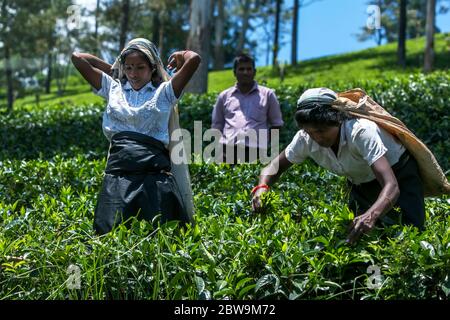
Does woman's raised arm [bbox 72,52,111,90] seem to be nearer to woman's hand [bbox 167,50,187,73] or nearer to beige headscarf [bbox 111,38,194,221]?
beige headscarf [bbox 111,38,194,221]

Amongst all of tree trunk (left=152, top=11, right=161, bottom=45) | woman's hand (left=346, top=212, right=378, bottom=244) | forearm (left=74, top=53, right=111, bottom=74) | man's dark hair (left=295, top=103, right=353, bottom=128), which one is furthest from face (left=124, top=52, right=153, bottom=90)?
tree trunk (left=152, top=11, right=161, bottom=45)

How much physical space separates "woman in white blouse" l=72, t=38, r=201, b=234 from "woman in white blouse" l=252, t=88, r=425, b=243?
0.58 metres

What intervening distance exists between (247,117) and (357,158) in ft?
11.4

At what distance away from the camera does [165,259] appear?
3064 mm

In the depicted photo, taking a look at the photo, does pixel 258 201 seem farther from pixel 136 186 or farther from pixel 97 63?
pixel 97 63

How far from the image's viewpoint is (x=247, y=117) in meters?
7.13

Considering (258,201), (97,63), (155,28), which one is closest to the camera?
(258,201)

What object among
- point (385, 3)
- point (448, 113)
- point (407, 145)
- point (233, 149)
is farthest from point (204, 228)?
point (385, 3)

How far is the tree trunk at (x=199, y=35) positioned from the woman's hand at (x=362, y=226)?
10386 millimetres

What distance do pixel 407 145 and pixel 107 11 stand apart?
29230mm

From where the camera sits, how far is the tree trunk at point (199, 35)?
1336 centimetres

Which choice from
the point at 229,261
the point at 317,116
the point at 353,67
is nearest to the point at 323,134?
the point at 317,116

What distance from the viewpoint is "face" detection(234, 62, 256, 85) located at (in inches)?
280
